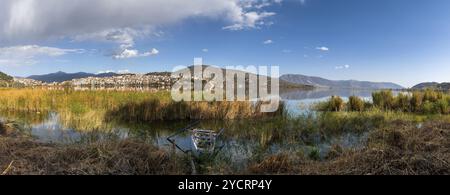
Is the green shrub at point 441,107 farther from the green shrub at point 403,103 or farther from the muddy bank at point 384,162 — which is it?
the muddy bank at point 384,162

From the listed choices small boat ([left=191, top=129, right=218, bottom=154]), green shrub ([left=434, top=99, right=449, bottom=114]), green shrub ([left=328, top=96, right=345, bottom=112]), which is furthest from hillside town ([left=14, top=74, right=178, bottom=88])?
small boat ([left=191, top=129, right=218, bottom=154])

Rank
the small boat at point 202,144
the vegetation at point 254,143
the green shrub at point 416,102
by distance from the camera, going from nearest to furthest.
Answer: the vegetation at point 254,143
the small boat at point 202,144
the green shrub at point 416,102

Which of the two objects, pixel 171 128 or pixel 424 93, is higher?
pixel 424 93

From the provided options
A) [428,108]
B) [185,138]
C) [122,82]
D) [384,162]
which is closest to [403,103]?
[428,108]

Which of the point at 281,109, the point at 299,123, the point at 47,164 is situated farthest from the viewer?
the point at 281,109

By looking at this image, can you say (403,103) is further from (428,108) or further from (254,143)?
(254,143)

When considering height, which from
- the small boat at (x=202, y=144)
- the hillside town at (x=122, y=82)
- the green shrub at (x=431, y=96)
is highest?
the hillside town at (x=122, y=82)

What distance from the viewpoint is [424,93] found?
19562 mm

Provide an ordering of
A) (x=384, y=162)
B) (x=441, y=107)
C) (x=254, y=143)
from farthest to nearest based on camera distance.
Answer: (x=441, y=107)
(x=254, y=143)
(x=384, y=162)

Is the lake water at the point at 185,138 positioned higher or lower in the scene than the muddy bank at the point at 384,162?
lower

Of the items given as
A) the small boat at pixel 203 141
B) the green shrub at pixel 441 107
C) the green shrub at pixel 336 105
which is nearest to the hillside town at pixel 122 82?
the green shrub at pixel 336 105
